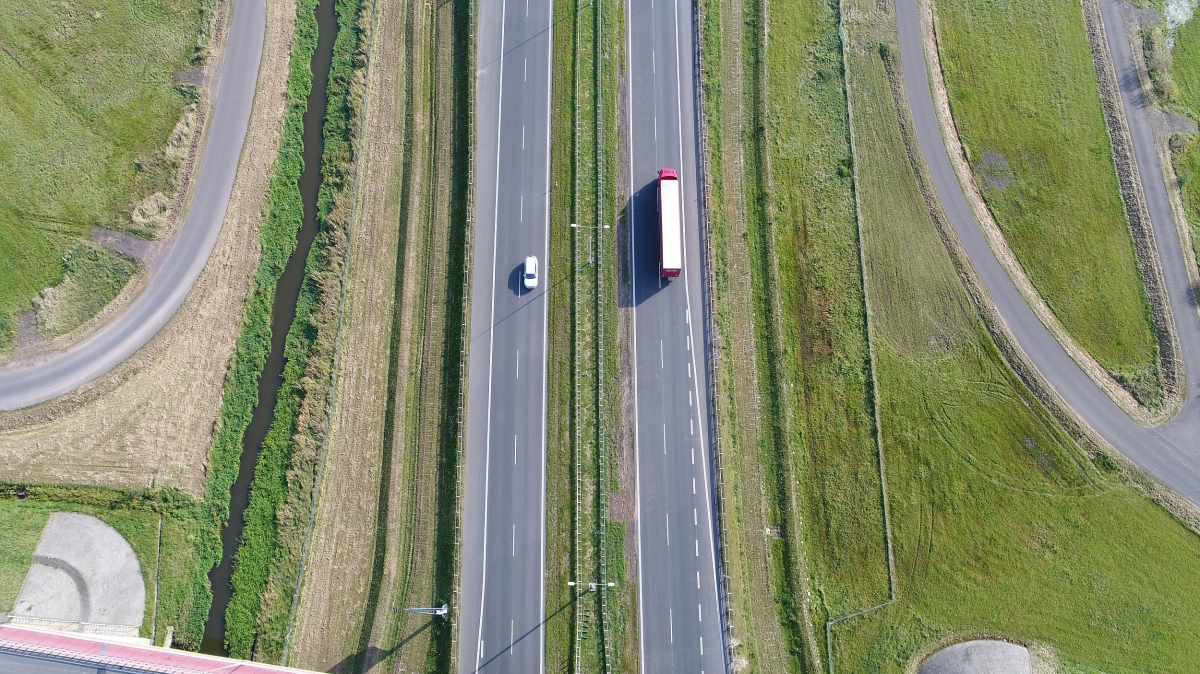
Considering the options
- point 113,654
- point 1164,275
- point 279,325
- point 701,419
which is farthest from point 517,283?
point 1164,275

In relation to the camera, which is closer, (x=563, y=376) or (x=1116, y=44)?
(x=563, y=376)

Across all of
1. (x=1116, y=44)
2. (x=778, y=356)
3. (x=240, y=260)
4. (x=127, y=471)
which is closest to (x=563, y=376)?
(x=778, y=356)

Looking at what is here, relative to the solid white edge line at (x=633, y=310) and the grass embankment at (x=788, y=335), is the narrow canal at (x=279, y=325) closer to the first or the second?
the solid white edge line at (x=633, y=310)

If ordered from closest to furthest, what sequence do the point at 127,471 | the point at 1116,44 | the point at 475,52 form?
the point at 127,471
the point at 475,52
the point at 1116,44

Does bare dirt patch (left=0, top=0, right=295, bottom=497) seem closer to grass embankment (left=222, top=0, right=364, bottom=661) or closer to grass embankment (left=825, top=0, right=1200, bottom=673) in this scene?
grass embankment (left=222, top=0, right=364, bottom=661)

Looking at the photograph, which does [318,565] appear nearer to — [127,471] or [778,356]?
[127,471]

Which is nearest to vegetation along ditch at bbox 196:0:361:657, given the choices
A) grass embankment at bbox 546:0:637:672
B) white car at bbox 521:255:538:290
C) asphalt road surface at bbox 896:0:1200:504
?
white car at bbox 521:255:538:290

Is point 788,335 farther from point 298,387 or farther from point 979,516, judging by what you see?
point 298,387
